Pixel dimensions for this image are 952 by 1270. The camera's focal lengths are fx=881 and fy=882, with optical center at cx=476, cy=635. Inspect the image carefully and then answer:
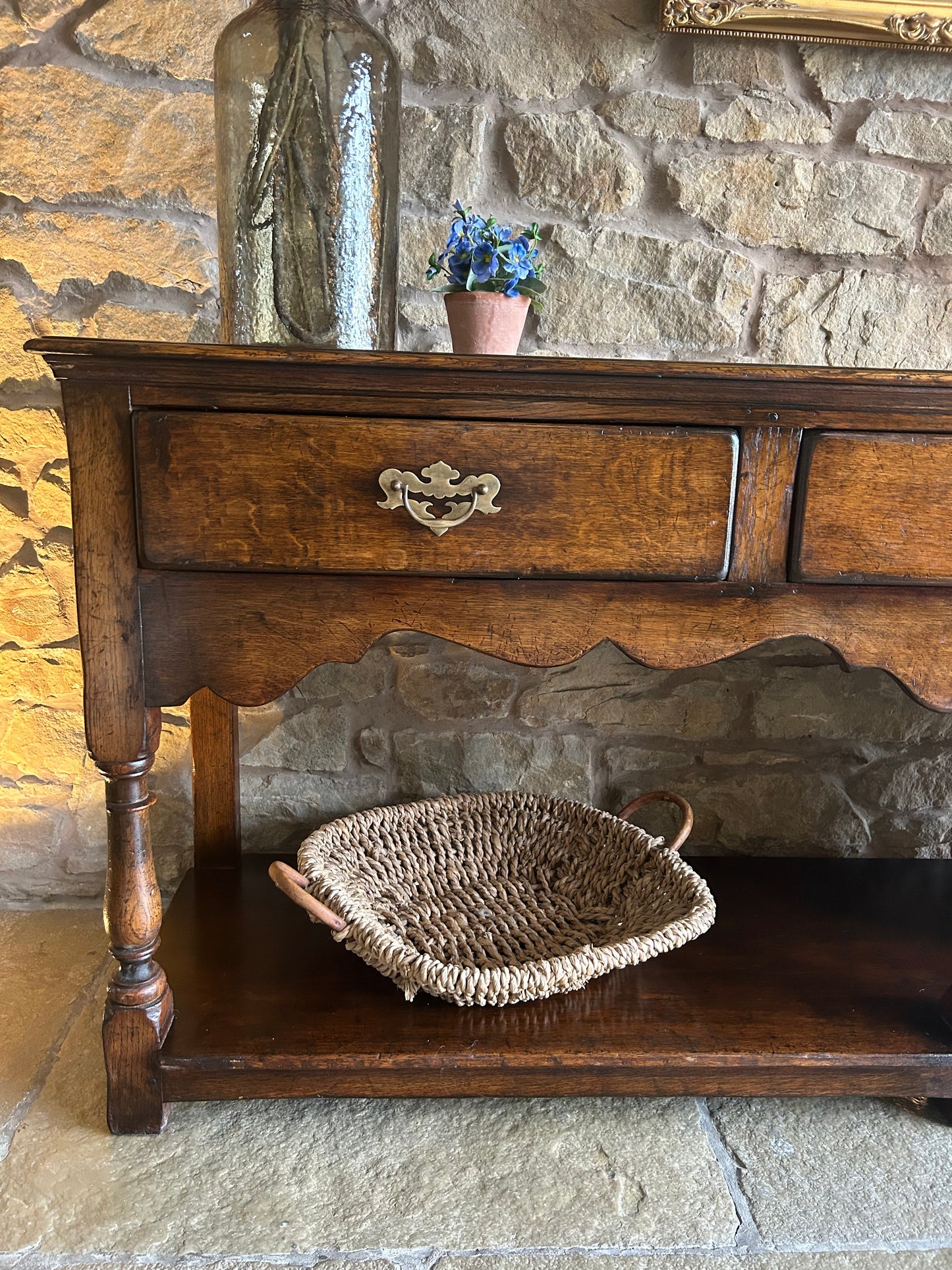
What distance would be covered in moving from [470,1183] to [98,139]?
146 cm

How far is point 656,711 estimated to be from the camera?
1486mm

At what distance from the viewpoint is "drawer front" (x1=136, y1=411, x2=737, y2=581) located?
33.6 inches

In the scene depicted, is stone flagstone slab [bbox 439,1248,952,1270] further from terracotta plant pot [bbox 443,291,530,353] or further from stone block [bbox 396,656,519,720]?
terracotta plant pot [bbox 443,291,530,353]

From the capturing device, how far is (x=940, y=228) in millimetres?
1372

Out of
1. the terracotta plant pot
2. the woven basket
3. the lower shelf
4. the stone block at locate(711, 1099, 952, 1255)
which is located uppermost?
the terracotta plant pot

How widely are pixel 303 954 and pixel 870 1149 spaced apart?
72 centimetres

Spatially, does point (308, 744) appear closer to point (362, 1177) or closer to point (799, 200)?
point (362, 1177)

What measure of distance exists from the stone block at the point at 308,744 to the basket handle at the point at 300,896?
421 millimetres

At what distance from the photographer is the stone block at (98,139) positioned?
1.28 meters

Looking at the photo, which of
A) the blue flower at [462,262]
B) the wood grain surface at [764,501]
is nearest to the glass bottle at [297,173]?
the blue flower at [462,262]

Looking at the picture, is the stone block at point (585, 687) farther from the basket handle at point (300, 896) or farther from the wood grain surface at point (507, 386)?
the wood grain surface at point (507, 386)

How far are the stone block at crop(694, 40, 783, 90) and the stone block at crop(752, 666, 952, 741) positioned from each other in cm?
91

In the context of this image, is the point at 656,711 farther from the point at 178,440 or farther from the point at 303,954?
the point at 178,440

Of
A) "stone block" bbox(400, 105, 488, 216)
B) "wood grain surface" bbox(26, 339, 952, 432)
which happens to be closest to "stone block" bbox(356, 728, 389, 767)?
"wood grain surface" bbox(26, 339, 952, 432)
